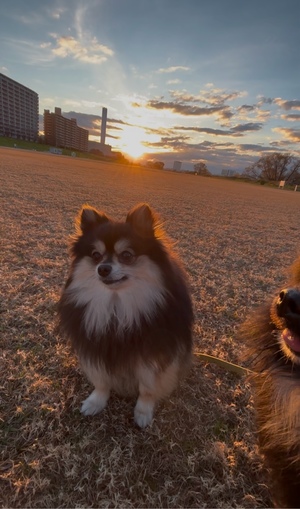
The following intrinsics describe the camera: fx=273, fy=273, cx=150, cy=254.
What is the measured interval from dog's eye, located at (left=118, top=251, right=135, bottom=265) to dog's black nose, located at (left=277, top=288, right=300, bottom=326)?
0.92 meters

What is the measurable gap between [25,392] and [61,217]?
487 centimetres

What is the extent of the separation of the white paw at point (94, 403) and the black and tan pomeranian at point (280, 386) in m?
0.97

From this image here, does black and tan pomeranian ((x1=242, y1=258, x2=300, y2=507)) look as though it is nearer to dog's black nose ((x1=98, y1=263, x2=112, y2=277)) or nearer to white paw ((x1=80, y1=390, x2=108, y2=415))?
dog's black nose ((x1=98, y1=263, x2=112, y2=277))

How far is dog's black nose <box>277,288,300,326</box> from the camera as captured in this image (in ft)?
3.36

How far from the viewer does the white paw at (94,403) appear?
175cm

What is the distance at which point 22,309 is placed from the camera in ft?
8.70

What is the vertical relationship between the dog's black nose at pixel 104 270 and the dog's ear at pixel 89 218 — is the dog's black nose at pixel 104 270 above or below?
below

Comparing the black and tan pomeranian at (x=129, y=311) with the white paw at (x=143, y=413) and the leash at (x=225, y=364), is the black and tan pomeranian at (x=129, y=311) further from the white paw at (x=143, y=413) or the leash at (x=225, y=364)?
the leash at (x=225, y=364)

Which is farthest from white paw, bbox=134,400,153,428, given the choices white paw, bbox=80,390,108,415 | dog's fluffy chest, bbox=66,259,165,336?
dog's fluffy chest, bbox=66,259,165,336

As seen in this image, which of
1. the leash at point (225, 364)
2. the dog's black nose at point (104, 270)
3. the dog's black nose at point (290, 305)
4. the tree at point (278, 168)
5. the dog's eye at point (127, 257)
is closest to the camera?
the dog's black nose at point (290, 305)

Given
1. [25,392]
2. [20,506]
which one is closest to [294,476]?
[20,506]

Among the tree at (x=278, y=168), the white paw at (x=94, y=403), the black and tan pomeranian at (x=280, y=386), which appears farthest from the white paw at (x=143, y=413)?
the tree at (x=278, y=168)

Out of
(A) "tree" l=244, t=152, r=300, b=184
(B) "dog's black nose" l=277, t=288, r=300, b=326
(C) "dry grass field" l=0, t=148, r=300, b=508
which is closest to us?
(B) "dog's black nose" l=277, t=288, r=300, b=326

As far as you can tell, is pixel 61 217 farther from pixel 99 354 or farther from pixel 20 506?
pixel 20 506
